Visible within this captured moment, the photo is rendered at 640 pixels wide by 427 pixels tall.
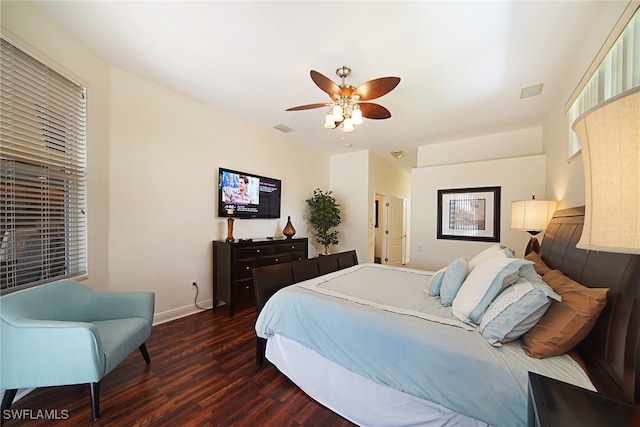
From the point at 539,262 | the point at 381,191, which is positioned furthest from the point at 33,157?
the point at 381,191

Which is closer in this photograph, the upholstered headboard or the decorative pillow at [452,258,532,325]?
the upholstered headboard

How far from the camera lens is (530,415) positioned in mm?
850

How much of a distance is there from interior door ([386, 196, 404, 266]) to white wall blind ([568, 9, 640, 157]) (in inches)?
170

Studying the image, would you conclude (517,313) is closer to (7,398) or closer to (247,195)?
(7,398)

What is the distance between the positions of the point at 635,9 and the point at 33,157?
12.5ft

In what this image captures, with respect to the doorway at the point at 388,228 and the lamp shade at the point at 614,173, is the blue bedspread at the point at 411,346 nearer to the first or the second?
the lamp shade at the point at 614,173

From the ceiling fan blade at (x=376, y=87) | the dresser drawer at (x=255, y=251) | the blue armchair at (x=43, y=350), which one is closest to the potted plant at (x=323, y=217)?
the dresser drawer at (x=255, y=251)

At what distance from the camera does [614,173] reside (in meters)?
0.53

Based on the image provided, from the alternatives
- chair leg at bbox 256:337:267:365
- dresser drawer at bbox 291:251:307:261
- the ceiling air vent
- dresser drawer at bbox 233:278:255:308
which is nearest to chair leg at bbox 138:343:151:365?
chair leg at bbox 256:337:267:365

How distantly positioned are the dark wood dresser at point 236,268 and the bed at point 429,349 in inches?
48.2

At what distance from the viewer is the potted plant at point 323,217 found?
479cm

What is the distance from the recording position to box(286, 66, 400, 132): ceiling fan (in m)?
2.00

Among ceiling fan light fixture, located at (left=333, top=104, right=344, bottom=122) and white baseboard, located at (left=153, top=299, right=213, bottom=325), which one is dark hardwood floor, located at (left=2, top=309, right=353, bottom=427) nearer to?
white baseboard, located at (left=153, top=299, right=213, bottom=325)

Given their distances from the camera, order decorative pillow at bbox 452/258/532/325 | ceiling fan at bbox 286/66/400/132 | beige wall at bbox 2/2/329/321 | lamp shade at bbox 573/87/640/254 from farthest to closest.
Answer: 1. beige wall at bbox 2/2/329/321
2. ceiling fan at bbox 286/66/400/132
3. decorative pillow at bbox 452/258/532/325
4. lamp shade at bbox 573/87/640/254
